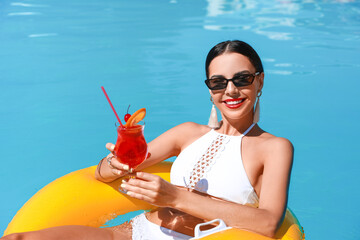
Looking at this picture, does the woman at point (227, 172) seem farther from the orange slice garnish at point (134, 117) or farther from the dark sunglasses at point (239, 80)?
the orange slice garnish at point (134, 117)

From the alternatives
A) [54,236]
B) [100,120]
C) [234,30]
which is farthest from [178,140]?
[234,30]

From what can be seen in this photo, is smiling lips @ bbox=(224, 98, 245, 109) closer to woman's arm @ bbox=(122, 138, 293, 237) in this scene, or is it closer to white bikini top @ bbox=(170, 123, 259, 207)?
white bikini top @ bbox=(170, 123, 259, 207)

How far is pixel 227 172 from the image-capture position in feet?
8.42

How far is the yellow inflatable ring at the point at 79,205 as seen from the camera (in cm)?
262

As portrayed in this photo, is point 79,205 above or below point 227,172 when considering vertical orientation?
below

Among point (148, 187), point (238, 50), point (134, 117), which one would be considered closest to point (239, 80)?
point (238, 50)

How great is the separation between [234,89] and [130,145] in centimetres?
70

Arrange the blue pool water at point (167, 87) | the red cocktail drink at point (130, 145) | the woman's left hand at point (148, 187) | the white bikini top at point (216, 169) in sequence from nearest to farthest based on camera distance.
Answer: the woman's left hand at point (148, 187) < the red cocktail drink at point (130, 145) < the white bikini top at point (216, 169) < the blue pool water at point (167, 87)

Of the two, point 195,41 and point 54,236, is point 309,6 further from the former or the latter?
point 54,236

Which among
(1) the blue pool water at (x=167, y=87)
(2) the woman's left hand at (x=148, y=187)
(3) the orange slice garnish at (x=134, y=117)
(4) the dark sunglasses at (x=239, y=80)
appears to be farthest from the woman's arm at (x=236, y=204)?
(1) the blue pool water at (x=167, y=87)

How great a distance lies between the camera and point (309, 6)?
43.3ft

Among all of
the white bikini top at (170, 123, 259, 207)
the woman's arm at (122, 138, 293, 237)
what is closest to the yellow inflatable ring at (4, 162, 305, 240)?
the woman's arm at (122, 138, 293, 237)

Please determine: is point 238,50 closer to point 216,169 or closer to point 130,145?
point 216,169

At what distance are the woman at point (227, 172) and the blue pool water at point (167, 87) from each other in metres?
1.85
